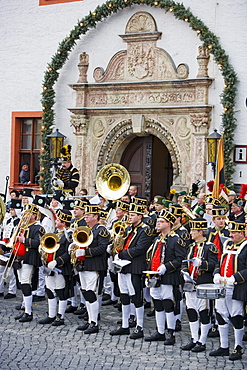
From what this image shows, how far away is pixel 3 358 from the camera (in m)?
9.20

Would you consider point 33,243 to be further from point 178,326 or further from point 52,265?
point 178,326

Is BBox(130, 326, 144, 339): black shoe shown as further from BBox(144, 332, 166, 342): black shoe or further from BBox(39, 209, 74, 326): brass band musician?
BBox(39, 209, 74, 326): brass band musician

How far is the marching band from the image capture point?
31.0 feet

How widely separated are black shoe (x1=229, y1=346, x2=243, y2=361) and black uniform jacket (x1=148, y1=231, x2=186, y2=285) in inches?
50.5

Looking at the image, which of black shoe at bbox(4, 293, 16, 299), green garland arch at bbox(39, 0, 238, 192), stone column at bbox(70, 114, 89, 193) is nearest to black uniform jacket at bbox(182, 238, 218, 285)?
black shoe at bbox(4, 293, 16, 299)

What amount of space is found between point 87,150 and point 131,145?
1164 mm

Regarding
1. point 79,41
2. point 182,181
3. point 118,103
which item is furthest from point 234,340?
point 79,41

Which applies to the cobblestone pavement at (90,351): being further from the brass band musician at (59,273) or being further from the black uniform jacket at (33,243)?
the black uniform jacket at (33,243)

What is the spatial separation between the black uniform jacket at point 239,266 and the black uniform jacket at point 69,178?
7.84m

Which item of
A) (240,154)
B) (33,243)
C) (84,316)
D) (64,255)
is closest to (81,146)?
(240,154)

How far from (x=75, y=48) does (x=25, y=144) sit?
10.6 feet

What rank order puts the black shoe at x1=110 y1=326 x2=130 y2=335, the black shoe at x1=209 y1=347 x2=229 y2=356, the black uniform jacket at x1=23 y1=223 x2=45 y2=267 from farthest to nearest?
the black uniform jacket at x1=23 y1=223 x2=45 y2=267, the black shoe at x1=110 y1=326 x2=130 y2=335, the black shoe at x1=209 y1=347 x2=229 y2=356

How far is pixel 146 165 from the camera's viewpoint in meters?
19.0

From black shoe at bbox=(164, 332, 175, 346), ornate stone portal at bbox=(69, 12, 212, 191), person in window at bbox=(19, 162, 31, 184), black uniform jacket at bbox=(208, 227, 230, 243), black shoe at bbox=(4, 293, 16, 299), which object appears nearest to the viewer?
black shoe at bbox=(164, 332, 175, 346)
